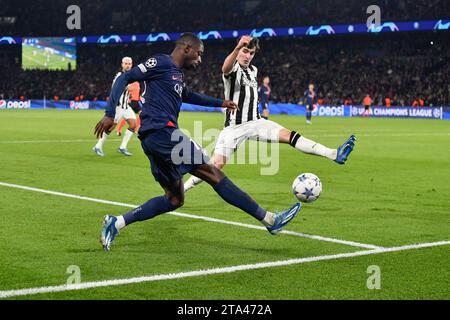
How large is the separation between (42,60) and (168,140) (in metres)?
62.0

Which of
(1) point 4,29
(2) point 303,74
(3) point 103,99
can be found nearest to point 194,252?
(2) point 303,74

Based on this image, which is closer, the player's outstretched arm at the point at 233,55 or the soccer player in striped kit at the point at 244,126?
the player's outstretched arm at the point at 233,55

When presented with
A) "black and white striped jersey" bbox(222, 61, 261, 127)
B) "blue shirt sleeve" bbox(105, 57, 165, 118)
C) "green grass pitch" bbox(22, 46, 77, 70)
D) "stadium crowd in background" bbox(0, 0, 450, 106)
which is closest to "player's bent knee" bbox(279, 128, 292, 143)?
"black and white striped jersey" bbox(222, 61, 261, 127)

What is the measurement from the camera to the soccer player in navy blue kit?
638cm

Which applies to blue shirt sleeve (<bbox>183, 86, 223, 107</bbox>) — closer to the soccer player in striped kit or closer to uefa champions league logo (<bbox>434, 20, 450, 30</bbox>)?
the soccer player in striped kit

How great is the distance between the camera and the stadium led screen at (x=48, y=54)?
215ft

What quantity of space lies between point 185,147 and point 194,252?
96 centimetres

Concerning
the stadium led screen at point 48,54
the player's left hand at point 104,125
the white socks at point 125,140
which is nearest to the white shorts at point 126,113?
the white socks at point 125,140

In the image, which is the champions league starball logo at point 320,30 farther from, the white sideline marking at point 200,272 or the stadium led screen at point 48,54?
the white sideline marking at point 200,272

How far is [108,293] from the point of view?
4.98 m

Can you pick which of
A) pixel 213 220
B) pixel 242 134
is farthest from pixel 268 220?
pixel 242 134

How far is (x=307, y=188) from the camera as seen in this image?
28.0 ft

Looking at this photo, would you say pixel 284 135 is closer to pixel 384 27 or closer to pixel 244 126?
pixel 244 126

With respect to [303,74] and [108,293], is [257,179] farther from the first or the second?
[303,74]
